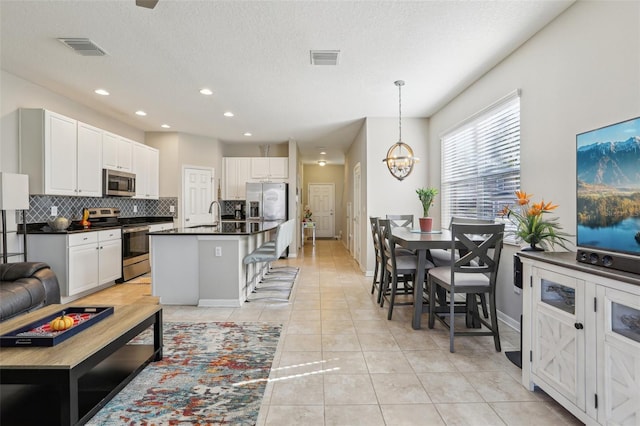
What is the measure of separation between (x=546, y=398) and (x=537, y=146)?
1.98 meters

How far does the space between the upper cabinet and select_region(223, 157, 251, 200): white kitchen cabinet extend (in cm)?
313

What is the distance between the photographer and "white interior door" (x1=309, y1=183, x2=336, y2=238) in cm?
1159

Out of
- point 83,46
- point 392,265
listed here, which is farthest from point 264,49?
point 392,265

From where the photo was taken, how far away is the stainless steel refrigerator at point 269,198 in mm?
7145

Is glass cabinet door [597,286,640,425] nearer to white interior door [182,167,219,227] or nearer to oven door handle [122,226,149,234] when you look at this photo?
oven door handle [122,226,149,234]

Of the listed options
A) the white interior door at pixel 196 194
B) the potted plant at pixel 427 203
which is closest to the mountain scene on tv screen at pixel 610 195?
the potted plant at pixel 427 203

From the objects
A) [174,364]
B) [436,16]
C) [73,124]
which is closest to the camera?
[174,364]

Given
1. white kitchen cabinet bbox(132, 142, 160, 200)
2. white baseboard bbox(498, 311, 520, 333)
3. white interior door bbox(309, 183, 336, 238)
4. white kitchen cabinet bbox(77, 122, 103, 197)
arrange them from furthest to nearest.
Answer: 1. white interior door bbox(309, 183, 336, 238)
2. white kitchen cabinet bbox(132, 142, 160, 200)
3. white kitchen cabinet bbox(77, 122, 103, 197)
4. white baseboard bbox(498, 311, 520, 333)

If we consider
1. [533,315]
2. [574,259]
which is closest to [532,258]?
[574,259]

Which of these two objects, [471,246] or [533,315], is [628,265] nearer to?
[533,315]

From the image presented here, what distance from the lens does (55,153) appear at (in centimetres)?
387

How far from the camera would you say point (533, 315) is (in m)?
1.94

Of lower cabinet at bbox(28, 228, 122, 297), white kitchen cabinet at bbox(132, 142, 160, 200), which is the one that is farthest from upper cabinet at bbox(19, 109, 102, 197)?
white kitchen cabinet at bbox(132, 142, 160, 200)

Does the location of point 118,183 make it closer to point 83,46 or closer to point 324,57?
point 83,46
